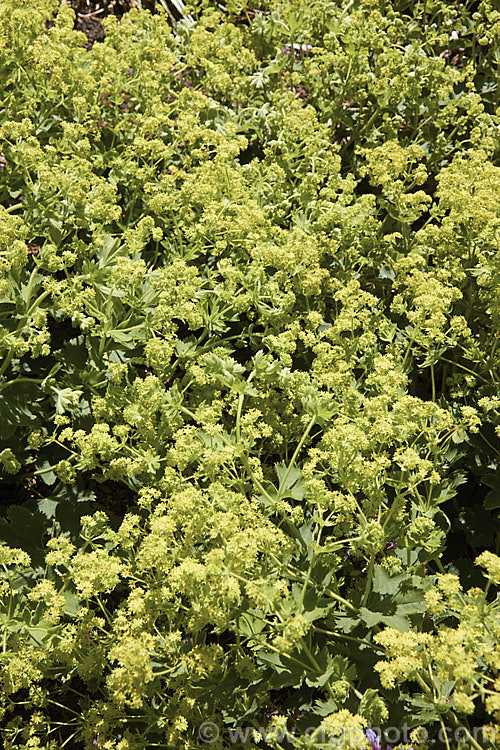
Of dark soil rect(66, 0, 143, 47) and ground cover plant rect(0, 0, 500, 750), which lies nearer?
ground cover plant rect(0, 0, 500, 750)

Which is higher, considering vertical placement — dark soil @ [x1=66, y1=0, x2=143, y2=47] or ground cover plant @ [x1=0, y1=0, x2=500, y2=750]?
dark soil @ [x1=66, y1=0, x2=143, y2=47]

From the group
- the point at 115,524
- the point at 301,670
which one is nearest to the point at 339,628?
the point at 301,670

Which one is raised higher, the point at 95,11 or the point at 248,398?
the point at 95,11

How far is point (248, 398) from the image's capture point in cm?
297

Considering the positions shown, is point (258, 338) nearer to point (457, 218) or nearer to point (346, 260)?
point (346, 260)

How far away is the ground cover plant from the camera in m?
2.37

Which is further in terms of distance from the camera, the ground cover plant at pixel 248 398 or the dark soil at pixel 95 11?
the dark soil at pixel 95 11

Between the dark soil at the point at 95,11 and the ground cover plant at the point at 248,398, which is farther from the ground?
the dark soil at the point at 95,11

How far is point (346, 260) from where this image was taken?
11.1 ft

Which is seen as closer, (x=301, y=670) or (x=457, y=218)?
(x=301, y=670)

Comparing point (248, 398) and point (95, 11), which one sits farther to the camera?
point (95, 11)

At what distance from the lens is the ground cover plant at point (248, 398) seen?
7.78 feet

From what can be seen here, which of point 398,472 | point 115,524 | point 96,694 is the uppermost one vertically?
point 115,524

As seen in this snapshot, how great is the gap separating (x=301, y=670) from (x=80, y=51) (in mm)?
3580
